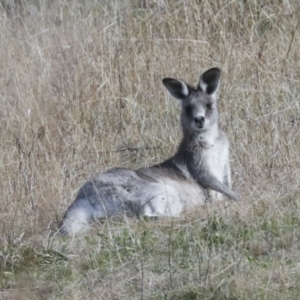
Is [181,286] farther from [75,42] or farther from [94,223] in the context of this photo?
[75,42]

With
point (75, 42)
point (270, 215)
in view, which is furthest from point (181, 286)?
point (75, 42)

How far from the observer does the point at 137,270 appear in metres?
5.45

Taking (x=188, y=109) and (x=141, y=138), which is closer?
(x=188, y=109)

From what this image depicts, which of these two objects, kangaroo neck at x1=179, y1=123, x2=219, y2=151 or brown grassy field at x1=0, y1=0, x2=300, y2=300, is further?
kangaroo neck at x1=179, y1=123, x2=219, y2=151

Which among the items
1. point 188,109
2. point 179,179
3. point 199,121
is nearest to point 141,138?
point 188,109

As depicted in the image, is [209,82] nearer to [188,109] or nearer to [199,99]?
[199,99]

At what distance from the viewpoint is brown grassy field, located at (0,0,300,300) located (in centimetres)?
538

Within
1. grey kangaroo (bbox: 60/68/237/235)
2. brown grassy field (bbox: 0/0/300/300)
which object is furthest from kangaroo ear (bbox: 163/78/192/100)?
brown grassy field (bbox: 0/0/300/300)

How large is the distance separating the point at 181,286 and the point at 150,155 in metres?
3.29

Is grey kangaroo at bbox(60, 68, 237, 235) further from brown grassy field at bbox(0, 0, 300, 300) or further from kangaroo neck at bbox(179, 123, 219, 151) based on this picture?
brown grassy field at bbox(0, 0, 300, 300)

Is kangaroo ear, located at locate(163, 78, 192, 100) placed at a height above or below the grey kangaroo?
above

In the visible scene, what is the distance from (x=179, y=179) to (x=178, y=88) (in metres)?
0.82

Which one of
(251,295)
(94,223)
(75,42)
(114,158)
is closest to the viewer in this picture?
(251,295)

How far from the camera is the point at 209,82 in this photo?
7777mm
